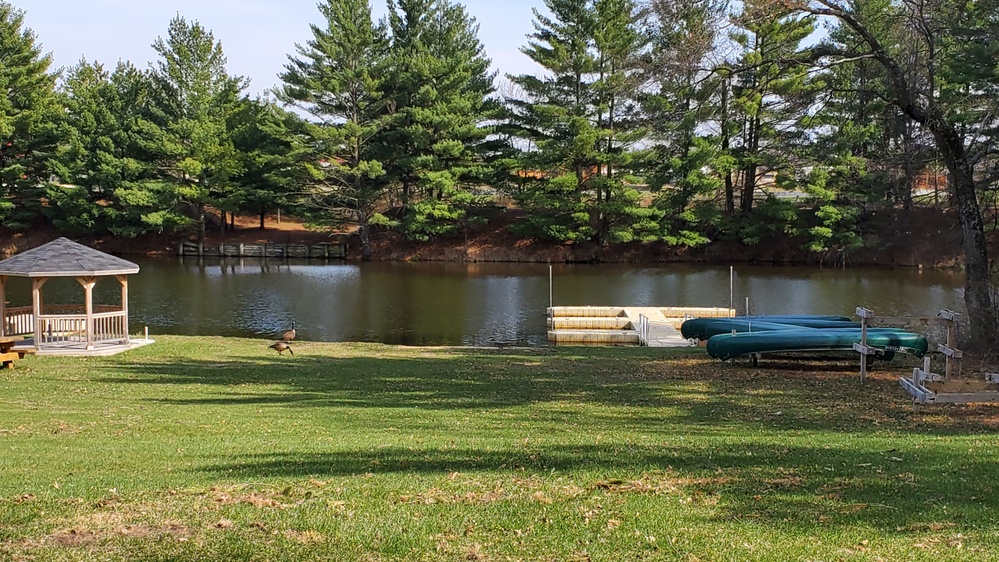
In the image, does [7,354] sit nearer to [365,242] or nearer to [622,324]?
[622,324]

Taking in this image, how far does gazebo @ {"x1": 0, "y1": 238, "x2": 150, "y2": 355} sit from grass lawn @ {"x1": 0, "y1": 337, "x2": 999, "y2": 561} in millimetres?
3849

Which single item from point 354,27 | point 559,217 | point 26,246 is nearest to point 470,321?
point 559,217

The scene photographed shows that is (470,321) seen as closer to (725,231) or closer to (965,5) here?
(965,5)

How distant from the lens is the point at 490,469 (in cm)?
667

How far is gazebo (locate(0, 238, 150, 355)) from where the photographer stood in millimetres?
16000

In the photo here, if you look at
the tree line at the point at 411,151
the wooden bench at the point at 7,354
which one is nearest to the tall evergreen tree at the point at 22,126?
the tree line at the point at 411,151

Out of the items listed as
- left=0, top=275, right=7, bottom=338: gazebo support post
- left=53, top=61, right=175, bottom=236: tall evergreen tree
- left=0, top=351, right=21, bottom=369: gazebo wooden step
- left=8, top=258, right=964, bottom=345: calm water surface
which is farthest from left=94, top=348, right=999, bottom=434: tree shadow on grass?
left=53, top=61, right=175, bottom=236: tall evergreen tree

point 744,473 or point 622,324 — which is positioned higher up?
point 622,324

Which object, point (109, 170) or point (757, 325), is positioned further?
point (109, 170)

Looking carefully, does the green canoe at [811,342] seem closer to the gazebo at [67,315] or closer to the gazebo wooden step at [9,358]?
the gazebo at [67,315]

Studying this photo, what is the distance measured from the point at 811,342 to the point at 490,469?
9.12m

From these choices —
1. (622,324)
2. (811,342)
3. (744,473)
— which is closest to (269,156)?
(622,324)

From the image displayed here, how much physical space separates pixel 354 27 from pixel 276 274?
16784mm

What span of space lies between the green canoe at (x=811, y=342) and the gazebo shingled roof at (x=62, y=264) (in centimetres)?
1145
